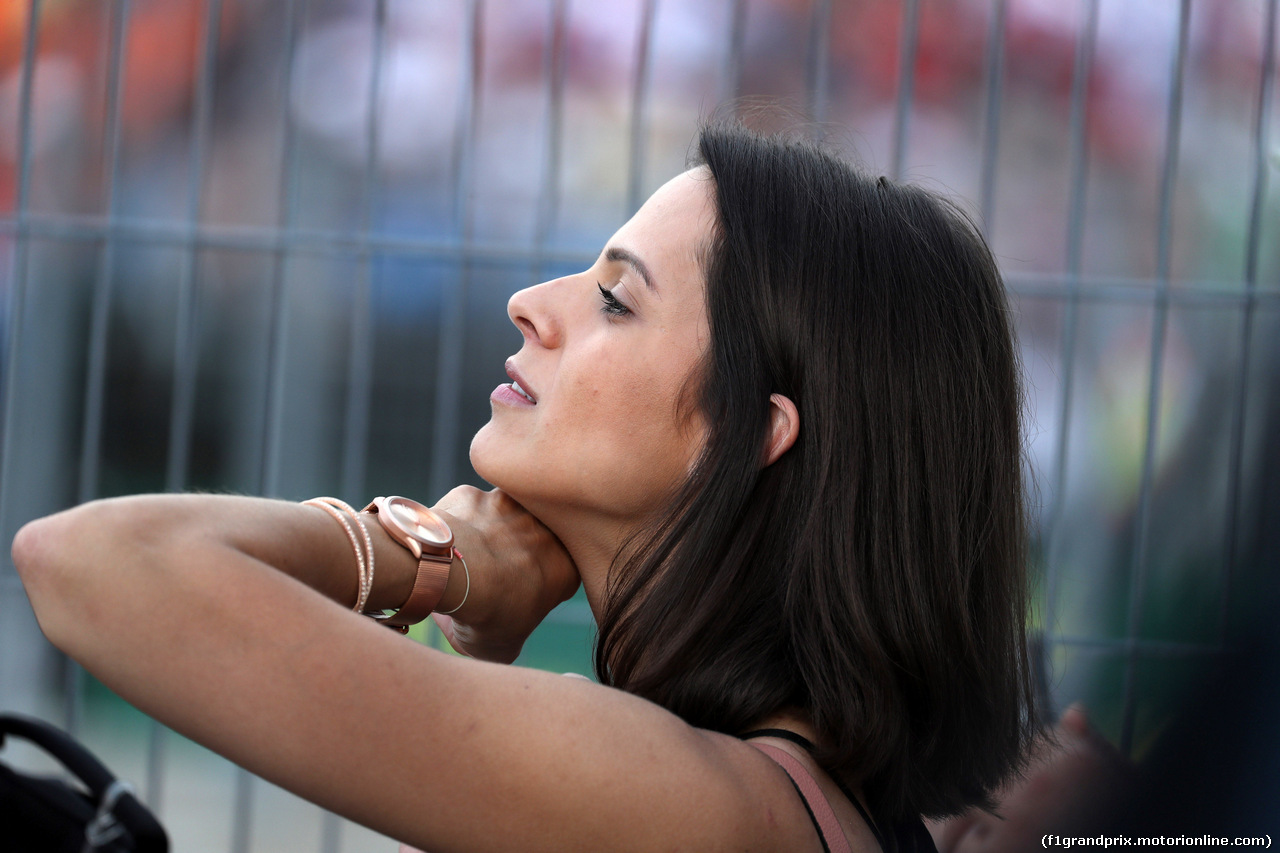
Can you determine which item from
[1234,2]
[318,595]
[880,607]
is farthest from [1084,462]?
[318,595]

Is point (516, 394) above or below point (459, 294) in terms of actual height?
below

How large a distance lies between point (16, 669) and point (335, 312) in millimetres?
1617

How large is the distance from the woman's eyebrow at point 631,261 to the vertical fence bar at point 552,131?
205 centimetres

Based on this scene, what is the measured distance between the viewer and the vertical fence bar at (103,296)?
10.9 ft

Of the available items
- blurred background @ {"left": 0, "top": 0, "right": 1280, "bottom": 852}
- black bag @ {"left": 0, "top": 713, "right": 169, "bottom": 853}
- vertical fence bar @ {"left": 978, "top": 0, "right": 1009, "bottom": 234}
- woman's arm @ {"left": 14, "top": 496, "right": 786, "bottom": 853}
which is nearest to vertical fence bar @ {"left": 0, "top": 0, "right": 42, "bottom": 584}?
blurred background @ {"left": 0, "top": 0, "right": 1280, "bottom": 852}

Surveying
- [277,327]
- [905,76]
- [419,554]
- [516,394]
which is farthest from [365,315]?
[419,554]

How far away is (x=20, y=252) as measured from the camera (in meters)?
3.31

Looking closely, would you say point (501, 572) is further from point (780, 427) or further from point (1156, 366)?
point (1156, 366)

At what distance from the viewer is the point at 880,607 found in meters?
1.12

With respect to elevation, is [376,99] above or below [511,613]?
above

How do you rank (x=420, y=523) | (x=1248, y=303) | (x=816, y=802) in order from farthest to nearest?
(x=1248, y=303) < (x=420, y=523) < (x=816, y=802)

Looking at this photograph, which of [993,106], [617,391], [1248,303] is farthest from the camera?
[993,106]

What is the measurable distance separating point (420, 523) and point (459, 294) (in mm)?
2309

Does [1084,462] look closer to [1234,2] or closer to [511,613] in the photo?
[1234,2]
